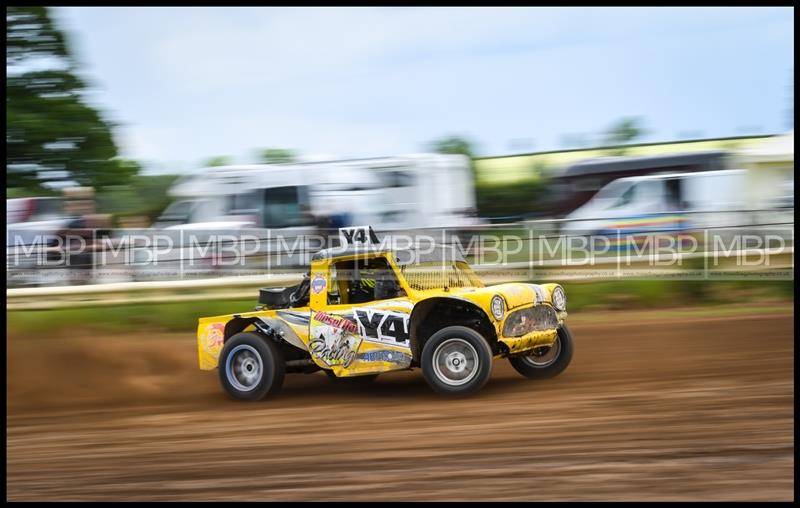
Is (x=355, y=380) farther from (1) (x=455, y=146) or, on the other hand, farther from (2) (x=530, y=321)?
(1) (x=455, y=146)

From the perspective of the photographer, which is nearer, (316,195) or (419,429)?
(419,429)

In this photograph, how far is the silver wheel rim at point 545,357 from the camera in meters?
9.06

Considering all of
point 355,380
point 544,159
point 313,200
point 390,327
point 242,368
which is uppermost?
point 544,159

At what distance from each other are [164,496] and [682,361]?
5905mm

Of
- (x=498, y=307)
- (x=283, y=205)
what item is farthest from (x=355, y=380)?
(x=283, y=205)

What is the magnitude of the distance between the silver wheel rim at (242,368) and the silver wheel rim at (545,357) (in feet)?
8.58

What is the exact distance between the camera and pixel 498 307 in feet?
27.5

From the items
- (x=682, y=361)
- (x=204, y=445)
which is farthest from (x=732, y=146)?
(x=204, y=445)

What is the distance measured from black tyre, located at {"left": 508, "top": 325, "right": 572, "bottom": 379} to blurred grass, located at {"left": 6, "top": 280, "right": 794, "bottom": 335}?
3843 mm

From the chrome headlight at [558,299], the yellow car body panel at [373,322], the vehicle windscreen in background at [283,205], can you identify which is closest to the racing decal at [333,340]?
the yellow car body panel at [373,322]

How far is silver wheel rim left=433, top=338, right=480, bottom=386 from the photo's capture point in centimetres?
833

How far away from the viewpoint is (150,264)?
42.5 feet

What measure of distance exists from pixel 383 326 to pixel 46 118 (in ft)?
21.4

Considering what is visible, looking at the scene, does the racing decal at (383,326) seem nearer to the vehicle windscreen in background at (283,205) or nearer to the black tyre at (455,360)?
the black tyre at (455,360)
